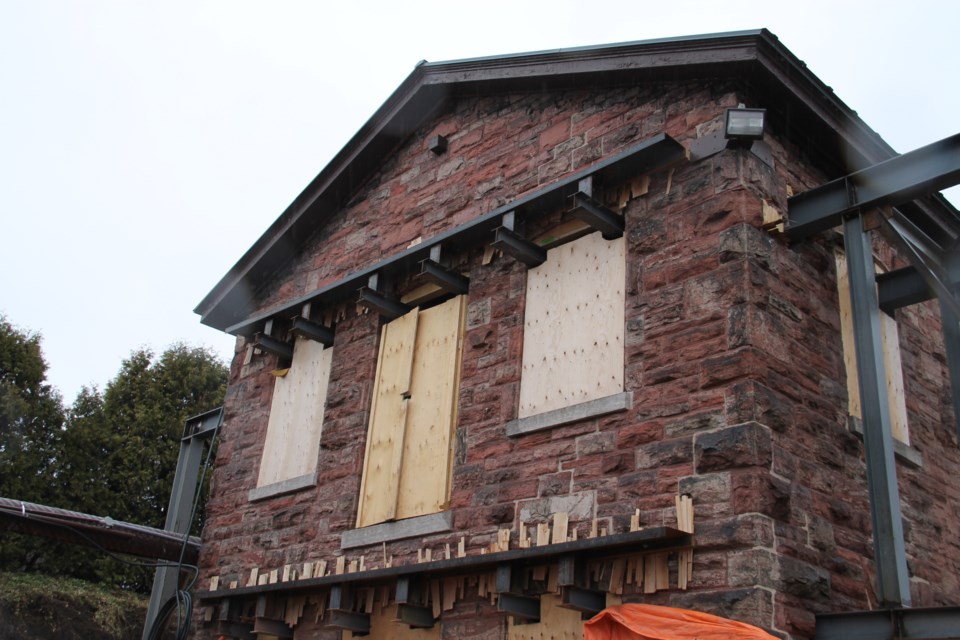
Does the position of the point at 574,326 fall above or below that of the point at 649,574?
above

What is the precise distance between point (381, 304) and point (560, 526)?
11.0 feet

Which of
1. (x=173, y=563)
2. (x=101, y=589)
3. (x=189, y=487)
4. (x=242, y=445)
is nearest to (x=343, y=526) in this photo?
(x=242, y=445)

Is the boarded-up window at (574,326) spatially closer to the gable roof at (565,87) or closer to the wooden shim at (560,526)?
the wooden shim at (560,526)

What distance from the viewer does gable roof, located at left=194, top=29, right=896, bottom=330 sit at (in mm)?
7526

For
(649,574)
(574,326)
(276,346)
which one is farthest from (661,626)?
(276,346)

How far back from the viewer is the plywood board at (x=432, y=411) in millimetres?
8336

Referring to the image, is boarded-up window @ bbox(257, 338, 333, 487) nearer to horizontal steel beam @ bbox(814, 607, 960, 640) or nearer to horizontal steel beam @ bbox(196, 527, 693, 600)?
horizontal steel beam @ bbox(196, 527, 693, 600)

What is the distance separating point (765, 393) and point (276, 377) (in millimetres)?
6117

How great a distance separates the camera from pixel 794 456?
6.52 meters

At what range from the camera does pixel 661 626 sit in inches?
231

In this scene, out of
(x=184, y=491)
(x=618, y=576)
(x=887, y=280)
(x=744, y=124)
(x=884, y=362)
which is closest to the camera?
(x=618, y=576)

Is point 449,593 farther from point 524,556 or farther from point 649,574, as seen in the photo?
point 649,574

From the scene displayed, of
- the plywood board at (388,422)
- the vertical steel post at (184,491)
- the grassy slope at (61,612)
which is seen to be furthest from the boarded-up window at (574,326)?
the grassy slope at (61,612)

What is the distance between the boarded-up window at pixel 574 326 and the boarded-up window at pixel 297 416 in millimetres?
2902
